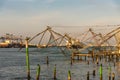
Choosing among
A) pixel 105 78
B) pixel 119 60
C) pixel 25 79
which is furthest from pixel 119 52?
pixel 25 79

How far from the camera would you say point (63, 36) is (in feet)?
254

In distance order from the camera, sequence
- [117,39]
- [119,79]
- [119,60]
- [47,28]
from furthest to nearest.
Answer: [119,60]
[117,39]
[47,28]
[119,79]

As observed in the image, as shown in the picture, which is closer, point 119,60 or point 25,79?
point 25,79

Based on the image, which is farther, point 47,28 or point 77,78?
point 47,28

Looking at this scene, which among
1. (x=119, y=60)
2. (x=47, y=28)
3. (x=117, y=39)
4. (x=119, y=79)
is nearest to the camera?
(x=119, y=79)

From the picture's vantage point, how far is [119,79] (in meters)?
49.9

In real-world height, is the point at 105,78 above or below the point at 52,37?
below

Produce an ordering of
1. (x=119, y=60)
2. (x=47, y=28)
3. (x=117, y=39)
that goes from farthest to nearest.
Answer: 1. (x=119, y=60)
2. (x=117, y=39)
3. (x=47, y=28)

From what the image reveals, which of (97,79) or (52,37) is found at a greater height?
(52,37)

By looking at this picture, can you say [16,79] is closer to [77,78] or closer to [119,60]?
[77,78]

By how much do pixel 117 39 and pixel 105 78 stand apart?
3189cm

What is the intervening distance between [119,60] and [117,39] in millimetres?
7863

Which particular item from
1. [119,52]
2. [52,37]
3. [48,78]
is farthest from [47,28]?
[48,78]

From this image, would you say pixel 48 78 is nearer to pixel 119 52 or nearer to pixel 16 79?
pixel 16 79
